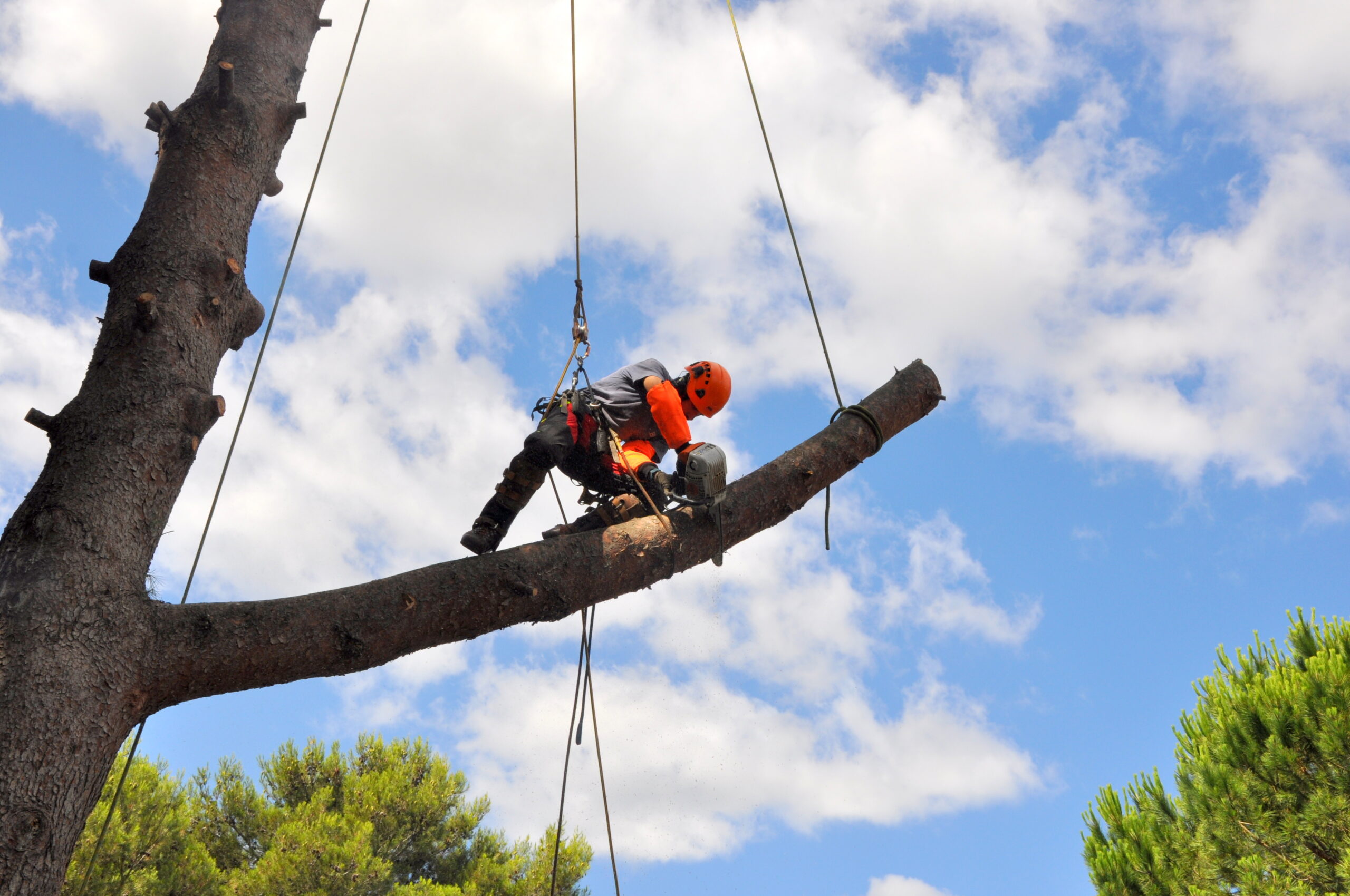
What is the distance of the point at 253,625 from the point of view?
2615 millimetres

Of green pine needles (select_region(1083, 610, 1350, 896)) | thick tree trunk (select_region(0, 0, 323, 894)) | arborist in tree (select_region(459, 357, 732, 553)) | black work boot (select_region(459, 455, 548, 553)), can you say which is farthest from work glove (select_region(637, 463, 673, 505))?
green pine needles (select_region(1083, 610, 1350, 896))

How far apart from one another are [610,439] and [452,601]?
1.26 m

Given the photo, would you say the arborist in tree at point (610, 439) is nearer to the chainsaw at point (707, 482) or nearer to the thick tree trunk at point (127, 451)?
the chainsaw at point (707, 482)

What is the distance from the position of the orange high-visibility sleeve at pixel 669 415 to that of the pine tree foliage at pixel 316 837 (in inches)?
342

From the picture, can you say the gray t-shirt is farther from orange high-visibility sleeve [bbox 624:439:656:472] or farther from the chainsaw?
the chainsaw

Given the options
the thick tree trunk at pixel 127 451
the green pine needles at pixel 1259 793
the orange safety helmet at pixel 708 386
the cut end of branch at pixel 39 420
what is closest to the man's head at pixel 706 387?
the orange safety helmet at pixel 708 386

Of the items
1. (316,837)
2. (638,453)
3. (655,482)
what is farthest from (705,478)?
(316,837)

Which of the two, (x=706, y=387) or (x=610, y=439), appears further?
(x=706, y=387)

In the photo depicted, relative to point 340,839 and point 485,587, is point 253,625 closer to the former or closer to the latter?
point 485,587

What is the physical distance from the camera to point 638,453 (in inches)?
157

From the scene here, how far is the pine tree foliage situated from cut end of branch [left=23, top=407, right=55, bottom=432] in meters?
8.44

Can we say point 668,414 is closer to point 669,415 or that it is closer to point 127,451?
point 669,415

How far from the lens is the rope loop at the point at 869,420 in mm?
3854

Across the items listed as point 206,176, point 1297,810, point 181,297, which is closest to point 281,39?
point 206,176
